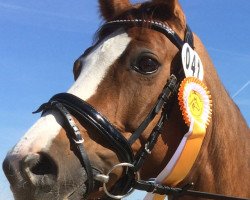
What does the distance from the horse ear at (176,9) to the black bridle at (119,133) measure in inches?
9.3

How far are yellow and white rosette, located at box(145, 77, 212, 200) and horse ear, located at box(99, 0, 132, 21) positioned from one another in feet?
4.30

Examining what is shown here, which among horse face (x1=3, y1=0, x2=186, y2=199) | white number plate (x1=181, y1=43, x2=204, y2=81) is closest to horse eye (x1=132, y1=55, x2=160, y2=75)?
horse face (x1=3, y1=0, x2=186, y2=199)

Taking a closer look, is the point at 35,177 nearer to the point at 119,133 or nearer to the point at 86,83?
the point at 119,133

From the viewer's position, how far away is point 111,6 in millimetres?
5551

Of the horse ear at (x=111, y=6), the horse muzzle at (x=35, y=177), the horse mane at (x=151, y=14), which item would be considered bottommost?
the horse muzzle at (x=35, y=177)

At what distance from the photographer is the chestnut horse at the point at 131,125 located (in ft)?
12.9

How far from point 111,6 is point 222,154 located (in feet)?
6.84

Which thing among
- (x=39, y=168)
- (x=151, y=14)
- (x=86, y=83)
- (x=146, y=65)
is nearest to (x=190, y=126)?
(x=146, y=65)

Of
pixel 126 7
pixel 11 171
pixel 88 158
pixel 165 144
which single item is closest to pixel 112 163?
pixel 88 158

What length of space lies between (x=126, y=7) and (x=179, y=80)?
3.70ft

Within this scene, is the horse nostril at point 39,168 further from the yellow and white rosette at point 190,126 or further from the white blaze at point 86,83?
the yellow and white rosette at point 190,126

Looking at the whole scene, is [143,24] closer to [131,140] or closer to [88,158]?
[131,140]

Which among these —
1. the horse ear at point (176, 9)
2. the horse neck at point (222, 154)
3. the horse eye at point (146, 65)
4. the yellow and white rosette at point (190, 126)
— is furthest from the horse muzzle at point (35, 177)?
the horse ear at point (176, 9)

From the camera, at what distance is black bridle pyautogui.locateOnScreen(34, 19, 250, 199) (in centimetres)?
408
